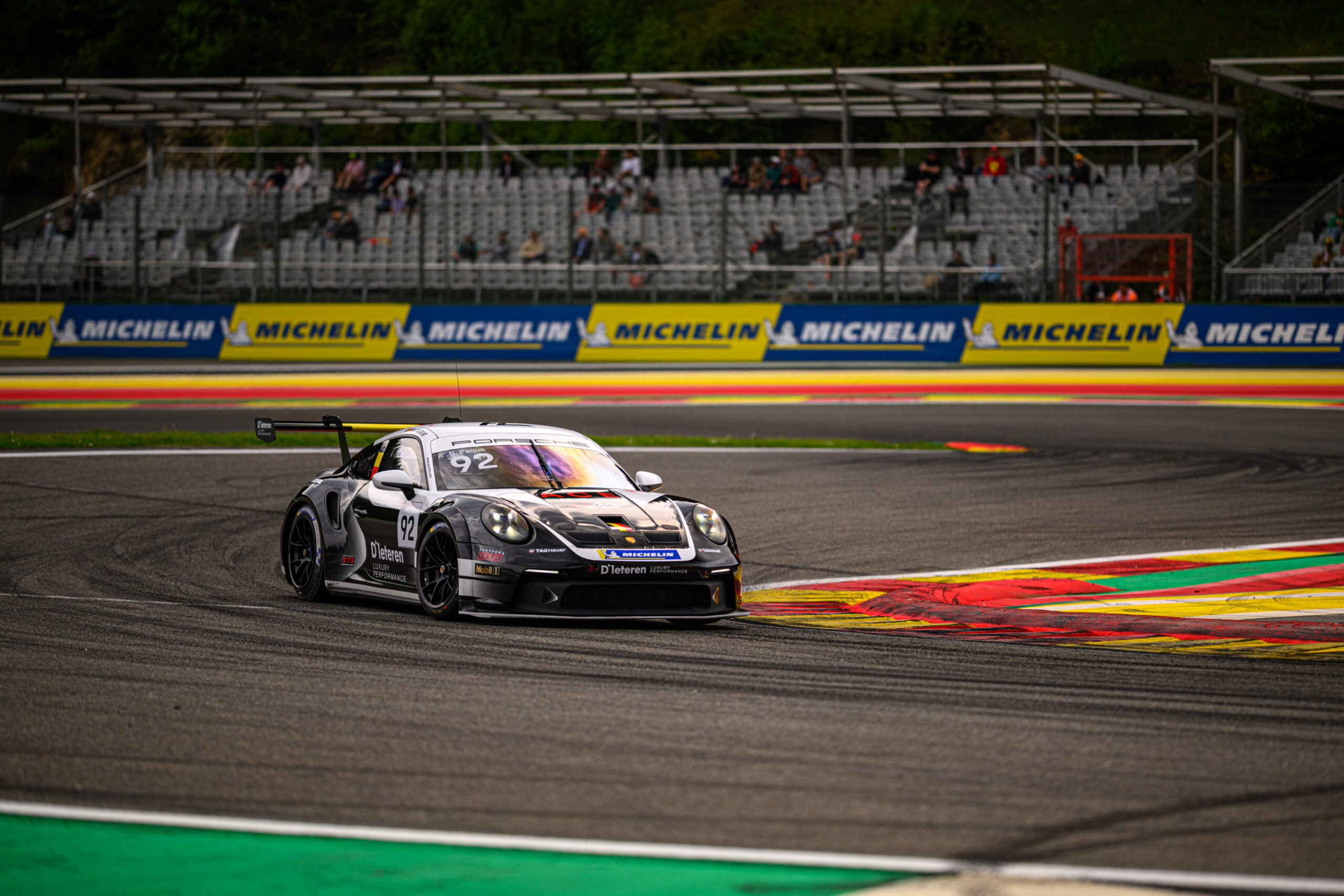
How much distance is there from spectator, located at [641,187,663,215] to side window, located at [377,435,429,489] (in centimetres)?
2476

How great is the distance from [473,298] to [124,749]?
2581 cm

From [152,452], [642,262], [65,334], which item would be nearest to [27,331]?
[65,334]

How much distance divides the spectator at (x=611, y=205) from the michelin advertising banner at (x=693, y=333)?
4.99 metres

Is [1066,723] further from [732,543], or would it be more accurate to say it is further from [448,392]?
[448,392]

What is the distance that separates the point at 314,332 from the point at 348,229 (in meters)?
6.71

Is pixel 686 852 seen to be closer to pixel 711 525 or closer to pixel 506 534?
pixel 506 534

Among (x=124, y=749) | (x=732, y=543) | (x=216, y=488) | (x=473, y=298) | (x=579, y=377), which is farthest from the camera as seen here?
(x=473, y=298)

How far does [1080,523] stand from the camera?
44.1 ft

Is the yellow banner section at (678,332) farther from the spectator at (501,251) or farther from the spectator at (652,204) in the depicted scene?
the spectator at (652,204)

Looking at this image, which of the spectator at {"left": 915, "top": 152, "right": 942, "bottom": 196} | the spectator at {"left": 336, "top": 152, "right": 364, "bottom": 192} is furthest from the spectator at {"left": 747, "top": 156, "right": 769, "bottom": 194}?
the spectator at {"left": 336, "top": 152, "right": 364, "bottom": 192}

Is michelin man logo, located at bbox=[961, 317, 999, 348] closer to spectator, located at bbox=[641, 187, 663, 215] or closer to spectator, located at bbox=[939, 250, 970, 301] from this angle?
spectator, located at bbox=[939, 250, 970, 301]

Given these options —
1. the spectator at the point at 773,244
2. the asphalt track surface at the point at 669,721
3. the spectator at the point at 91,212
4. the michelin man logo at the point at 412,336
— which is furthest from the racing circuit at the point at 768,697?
the spectator at the point at 91,212

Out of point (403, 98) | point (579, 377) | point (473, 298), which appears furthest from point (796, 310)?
point (403, 98)

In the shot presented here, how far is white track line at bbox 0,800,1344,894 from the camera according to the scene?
4250mm
